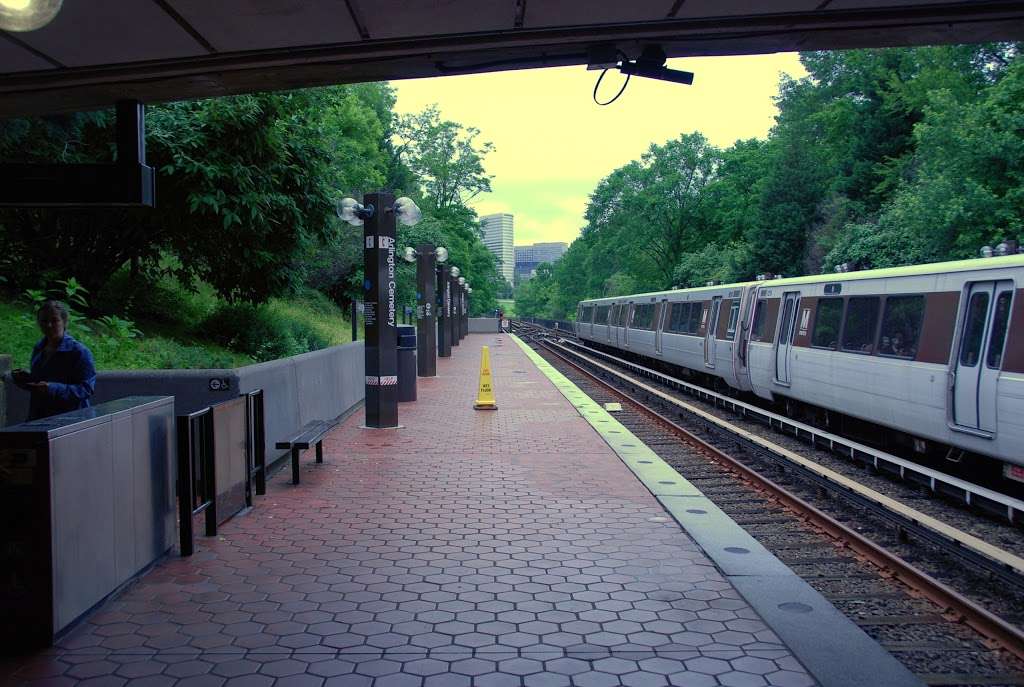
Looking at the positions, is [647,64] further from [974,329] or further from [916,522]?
[974,329]

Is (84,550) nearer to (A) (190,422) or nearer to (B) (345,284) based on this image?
(A) (190,422)

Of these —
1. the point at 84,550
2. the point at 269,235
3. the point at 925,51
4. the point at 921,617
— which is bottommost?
the point at 921,617

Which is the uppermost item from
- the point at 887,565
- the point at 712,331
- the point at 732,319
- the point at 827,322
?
the point at 827,322

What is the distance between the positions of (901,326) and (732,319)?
28.0ft

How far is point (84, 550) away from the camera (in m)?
4.99

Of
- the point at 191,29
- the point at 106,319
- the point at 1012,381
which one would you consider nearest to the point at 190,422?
the point at 191,29

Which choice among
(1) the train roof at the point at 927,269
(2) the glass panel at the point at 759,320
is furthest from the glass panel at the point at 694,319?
(1) the train roof at the point at 927,269

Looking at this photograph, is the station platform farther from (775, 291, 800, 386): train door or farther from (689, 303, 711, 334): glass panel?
(689, 303, 711, 334): glass panel

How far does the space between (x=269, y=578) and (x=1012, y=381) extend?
720 centimetres

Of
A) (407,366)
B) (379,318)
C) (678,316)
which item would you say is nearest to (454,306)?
(678,316)

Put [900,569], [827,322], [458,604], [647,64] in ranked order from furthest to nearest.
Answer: [827,322]
[900,569]
[647,64]
[458,604]

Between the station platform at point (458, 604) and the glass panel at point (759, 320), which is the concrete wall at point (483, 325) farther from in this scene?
the station platform at point (458, 604)

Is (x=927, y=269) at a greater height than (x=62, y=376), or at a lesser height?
greater

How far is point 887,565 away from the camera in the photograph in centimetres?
685
